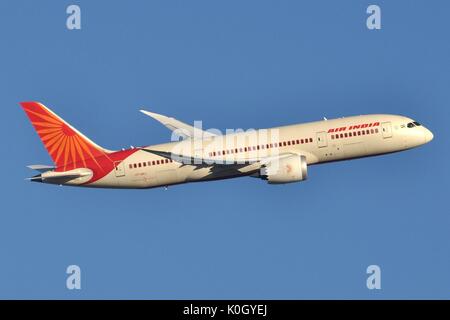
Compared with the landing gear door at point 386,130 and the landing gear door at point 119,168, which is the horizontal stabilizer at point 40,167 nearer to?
the landing gear door at point 119,168

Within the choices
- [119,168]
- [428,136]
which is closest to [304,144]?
[428,136]

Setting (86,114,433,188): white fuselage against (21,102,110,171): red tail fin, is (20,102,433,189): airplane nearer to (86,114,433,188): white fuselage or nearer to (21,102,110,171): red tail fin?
(86,114,433,188): white fuselage

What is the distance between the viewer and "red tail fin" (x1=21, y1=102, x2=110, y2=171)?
297ft

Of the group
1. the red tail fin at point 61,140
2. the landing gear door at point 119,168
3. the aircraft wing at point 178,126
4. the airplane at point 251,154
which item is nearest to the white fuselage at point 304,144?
the airplane at point 251,154

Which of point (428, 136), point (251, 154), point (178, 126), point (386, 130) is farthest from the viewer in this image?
point (178, 126)

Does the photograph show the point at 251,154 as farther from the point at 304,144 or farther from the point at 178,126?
the point at 178,126

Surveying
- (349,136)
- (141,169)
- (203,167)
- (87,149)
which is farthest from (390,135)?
(87,149)

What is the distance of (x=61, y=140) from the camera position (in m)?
91.4

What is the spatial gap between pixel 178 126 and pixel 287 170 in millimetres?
15097

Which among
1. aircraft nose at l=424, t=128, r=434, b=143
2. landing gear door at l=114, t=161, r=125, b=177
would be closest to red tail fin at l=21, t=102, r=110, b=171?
landing gear door at l=114, t=161, r=125, b=177

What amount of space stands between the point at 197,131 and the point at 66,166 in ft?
45.8

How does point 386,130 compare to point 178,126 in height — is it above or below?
below

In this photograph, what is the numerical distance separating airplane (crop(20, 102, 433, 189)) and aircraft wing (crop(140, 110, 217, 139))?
341cm

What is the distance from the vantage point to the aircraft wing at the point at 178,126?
92.6 m
